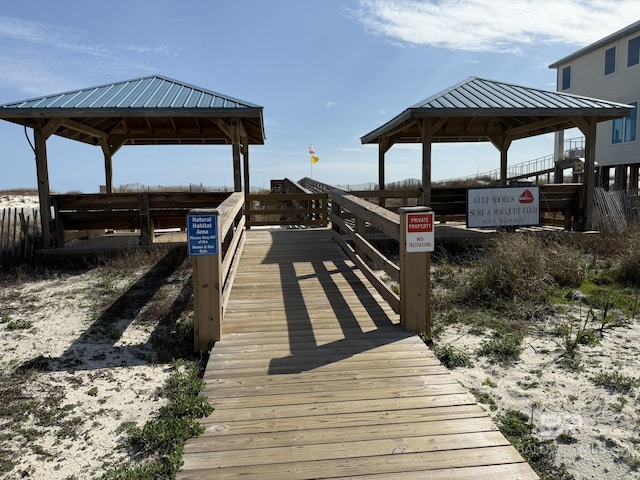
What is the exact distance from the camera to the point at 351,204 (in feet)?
25.7

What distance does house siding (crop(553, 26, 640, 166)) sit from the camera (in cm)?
2288

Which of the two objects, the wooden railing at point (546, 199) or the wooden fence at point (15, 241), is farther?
the wooden railing at point (546, 199)

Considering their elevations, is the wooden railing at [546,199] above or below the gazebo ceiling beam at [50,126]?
below

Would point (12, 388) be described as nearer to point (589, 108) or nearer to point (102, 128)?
point (102, 128)

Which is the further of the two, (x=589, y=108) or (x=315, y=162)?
(x=315, y=162)

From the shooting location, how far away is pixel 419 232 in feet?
16.2

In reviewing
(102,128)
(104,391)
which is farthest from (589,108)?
(102,128)

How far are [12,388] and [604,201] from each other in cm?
1323

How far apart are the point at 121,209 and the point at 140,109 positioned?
2472mm

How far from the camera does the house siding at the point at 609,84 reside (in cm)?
2288

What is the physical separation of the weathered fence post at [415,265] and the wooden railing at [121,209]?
22.0 feet

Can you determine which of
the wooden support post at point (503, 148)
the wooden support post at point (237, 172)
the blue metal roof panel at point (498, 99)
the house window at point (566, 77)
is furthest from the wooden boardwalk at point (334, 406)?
the house window at point (566, 77)

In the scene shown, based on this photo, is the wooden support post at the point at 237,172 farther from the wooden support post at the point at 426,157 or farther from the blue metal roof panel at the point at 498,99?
the wooden support post at the point at 426,157

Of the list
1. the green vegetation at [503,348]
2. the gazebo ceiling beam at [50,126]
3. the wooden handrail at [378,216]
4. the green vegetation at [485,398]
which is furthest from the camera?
the gazebo ceiling beam at [50,126]
